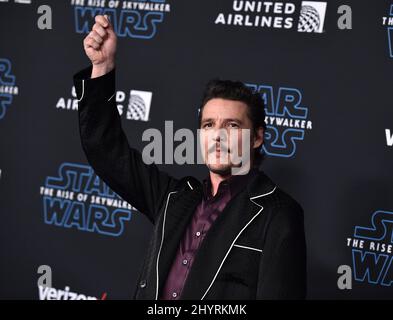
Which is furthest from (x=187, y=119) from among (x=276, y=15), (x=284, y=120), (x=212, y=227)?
(x=212, y=227)

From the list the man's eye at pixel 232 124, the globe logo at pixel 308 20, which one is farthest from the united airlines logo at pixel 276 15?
the man's eye at pixel 232 124

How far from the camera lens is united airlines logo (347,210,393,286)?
2324 millimetres

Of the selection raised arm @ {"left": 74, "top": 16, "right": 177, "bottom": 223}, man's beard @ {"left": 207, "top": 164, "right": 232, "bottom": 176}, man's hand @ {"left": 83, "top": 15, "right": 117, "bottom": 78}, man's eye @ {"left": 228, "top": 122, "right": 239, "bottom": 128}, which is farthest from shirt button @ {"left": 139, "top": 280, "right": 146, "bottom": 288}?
man's hand @ {"left": 83, "top": 15, "right": 117, "bottom": 78}

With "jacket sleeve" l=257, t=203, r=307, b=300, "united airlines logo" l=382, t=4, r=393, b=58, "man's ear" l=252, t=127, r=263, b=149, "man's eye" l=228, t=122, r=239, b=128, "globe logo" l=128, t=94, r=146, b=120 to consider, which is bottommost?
"jacket sleeve" l=257, t=203, r=307, b=300

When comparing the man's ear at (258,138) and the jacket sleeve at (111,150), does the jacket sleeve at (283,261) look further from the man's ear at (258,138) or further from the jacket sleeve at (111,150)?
the jacket sleeve at (111,150)

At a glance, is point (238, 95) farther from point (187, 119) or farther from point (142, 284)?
point (187, 119)

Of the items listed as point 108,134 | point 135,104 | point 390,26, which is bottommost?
point 108,134

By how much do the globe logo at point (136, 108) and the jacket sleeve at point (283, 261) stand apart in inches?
50.9

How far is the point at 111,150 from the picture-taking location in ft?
6.14

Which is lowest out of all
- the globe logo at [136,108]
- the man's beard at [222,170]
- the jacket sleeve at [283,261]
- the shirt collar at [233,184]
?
the jacket sleeve at [283,261]

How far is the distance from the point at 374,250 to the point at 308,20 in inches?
36.2

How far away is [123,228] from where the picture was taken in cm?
282

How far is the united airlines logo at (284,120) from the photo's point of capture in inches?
96.9

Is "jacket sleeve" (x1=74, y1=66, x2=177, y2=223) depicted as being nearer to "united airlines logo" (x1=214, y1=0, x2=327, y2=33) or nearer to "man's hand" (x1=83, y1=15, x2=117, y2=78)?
"man's hand" (x1=83, y1=15, x2=117, y2=78)
